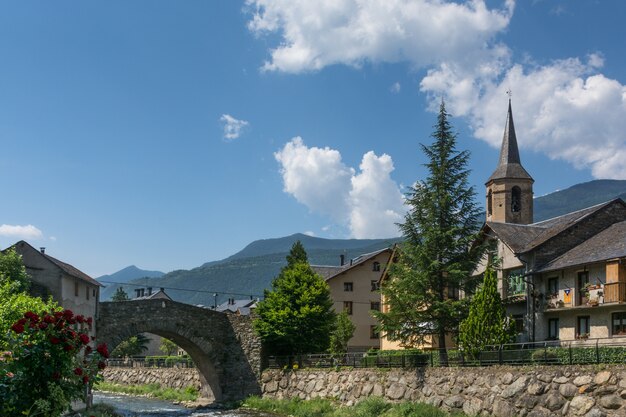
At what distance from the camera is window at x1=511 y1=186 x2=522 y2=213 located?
194ft

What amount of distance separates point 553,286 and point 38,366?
32299mm

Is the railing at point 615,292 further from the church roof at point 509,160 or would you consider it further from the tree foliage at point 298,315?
the church roof at point 509,160

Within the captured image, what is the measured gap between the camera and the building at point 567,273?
115ft

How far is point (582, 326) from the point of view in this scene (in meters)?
37.2

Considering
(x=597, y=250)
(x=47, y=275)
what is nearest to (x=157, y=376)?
(x=47, y=275)

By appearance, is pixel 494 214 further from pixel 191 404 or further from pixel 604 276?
pixel 191 404

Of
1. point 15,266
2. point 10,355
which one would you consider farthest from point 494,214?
point 10,355

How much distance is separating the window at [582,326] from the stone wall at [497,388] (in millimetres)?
8871

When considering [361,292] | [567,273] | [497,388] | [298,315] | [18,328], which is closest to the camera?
[18,328]

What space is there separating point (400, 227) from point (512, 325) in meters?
7.67

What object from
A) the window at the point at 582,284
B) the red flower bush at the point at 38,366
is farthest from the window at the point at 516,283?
the red flower bush at the point at 38,366

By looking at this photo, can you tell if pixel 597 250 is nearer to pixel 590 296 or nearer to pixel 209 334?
pixel 590 296

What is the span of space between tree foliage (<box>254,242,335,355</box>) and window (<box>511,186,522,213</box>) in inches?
808

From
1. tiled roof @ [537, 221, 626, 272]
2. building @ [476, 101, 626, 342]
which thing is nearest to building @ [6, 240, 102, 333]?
building @ [476, 101, 626, 342]
